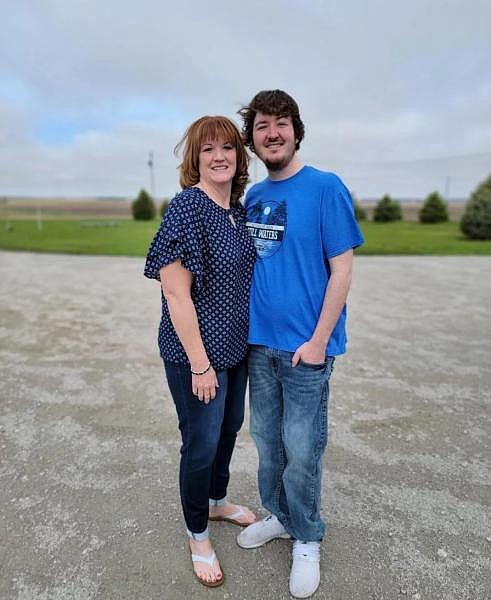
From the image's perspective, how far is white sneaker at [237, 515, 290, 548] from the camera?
6.63 ft

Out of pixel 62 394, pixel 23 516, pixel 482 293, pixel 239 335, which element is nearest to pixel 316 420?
pixel 239 335

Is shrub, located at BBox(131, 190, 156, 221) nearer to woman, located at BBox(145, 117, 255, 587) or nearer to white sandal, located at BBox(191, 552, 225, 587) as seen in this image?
woman, located at BBox(145, 117, 255, 587)

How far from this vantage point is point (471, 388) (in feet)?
→ 12.1

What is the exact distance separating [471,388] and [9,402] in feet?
12.9

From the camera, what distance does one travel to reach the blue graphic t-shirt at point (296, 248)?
1582 millimetres

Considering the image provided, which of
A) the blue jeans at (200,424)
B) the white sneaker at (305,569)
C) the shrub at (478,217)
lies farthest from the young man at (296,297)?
the shrub at (478,217)

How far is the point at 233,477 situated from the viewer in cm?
251

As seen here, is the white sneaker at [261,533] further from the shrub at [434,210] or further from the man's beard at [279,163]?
the shrub at [434,210]

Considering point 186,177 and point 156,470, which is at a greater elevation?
point 186,177

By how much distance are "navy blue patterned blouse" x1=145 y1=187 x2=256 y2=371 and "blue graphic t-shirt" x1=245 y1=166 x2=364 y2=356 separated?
7 cm

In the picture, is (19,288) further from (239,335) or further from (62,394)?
(239,335)

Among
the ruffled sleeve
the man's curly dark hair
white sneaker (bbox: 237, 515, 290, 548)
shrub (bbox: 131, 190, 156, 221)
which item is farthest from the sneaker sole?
→ shrub (bbox: 131, 190, 156, 221)

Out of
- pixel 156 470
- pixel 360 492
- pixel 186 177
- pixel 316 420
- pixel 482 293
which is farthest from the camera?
pixel 482 293

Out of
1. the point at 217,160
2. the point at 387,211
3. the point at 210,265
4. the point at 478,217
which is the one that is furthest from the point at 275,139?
the point at 387,211
